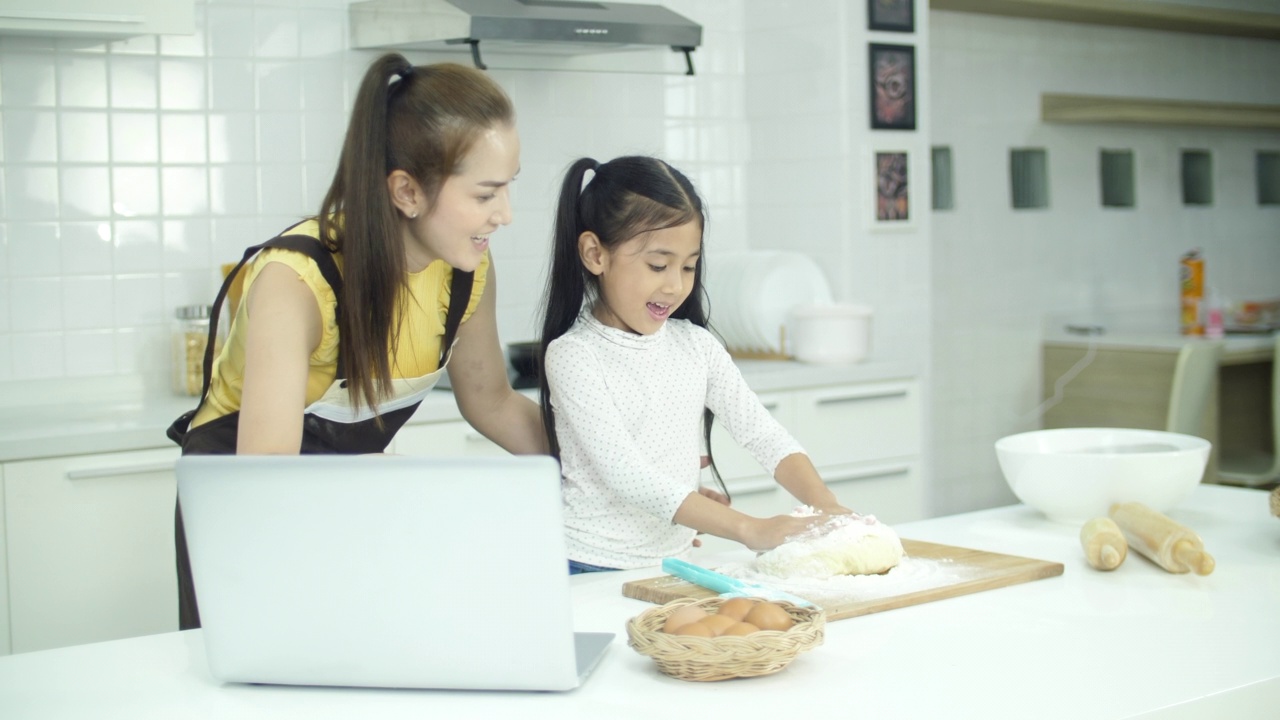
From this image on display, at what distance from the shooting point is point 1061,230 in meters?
4.34

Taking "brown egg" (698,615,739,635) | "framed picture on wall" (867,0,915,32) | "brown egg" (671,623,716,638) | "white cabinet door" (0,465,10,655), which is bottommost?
"white cabinet door" (0,465,10,655)

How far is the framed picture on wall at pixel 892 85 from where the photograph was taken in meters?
3.38

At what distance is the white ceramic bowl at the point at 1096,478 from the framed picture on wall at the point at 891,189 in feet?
5.84

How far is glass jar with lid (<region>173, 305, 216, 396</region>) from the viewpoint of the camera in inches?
105

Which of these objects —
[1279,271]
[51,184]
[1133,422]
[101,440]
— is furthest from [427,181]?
[1279,271]

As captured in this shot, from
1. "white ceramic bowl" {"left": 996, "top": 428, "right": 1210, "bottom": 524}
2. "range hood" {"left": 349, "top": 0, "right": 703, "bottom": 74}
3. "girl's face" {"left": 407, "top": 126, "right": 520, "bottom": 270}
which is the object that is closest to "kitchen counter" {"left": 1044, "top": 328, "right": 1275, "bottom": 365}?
"range hood" {"left": 349, "top": 0, "right": 703, "bottom": 74}

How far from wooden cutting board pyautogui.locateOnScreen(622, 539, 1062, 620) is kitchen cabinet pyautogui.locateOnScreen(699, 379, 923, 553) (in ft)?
4.69

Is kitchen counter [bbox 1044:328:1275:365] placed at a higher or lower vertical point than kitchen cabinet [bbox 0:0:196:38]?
lower

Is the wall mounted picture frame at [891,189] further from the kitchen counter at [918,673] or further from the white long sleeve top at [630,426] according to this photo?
the kitchen counter at [918,673]

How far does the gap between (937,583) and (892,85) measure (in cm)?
231

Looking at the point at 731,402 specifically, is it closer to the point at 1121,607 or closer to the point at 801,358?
the point at 1121,607

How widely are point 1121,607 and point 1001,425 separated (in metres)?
3.00

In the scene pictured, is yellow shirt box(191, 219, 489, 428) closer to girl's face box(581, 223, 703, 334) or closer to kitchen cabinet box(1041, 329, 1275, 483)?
girl's face box(581, 223, 703, 334)

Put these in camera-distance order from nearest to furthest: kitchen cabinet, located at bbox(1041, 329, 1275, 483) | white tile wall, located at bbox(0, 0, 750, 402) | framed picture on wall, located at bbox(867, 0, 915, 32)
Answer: white tile wall, located at bbox(0, 0, 750, 402) < framed picture on wall, located at bbox(867, 0, 915, 32) < kitchen cabinet, located at bbox(1041, 329, 1275, 483)
